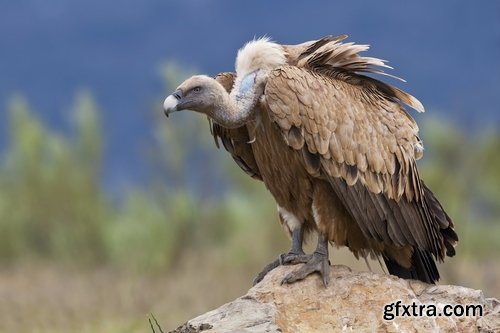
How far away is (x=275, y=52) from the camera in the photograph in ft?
23.3

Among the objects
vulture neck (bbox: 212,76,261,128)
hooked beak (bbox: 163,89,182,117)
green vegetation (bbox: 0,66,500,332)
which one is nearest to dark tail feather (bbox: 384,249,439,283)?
vulture neck (bbox: 212,76,261,128)

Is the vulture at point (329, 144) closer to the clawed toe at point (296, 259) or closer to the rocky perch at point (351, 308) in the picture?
the clawed toe at point (296, 259)

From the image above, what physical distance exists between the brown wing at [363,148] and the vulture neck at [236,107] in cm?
25

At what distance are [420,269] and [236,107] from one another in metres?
1.92

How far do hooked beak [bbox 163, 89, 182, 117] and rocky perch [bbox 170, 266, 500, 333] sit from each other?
135 cm

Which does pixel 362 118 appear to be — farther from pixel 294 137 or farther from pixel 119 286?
pixel 119 286

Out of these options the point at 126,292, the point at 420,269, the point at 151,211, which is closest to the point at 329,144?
the point at 420,269

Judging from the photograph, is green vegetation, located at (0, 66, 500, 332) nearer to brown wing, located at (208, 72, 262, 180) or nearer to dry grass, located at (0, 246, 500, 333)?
dry grass, located at (0, 246, 500, 333)

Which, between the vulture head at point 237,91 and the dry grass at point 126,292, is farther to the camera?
the dry grass at point 126,292

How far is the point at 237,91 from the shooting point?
23.2 ft

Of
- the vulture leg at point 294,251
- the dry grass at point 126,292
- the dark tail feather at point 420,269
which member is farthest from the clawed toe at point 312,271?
the dry grass at point 126,292

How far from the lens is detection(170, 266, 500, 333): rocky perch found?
663cm

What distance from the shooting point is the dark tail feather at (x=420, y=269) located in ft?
24.7

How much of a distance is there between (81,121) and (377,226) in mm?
11463
